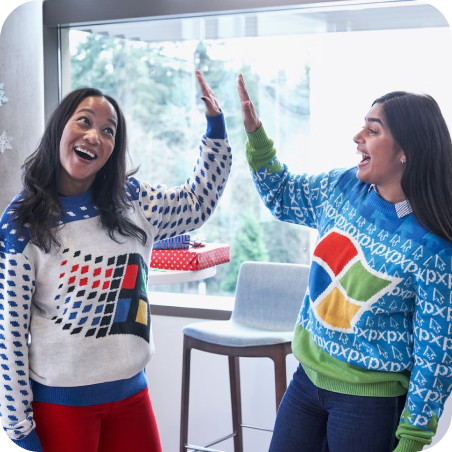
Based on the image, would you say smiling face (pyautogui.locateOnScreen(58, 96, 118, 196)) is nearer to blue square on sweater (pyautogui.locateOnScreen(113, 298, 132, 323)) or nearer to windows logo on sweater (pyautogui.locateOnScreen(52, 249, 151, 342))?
windows logo on sweater (pyautogui.locateOnScreen(52, 249, 151, 342))

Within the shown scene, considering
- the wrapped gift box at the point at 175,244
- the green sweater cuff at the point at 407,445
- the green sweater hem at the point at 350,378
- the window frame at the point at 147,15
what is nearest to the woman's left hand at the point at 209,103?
the green sweater hem at the point at 350,378

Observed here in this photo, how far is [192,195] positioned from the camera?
1.86 m

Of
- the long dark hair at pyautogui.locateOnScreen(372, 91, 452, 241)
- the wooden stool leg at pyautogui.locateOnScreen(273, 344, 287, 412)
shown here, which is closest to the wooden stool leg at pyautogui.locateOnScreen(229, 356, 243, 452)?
the wooden stool leg at pyautogui.locateOnScreen(273, 344, 287, 412)

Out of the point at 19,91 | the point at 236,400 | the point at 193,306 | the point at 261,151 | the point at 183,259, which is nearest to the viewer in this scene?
the point at 261,151

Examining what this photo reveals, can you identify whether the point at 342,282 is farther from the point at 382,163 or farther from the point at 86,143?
the point at 86,143

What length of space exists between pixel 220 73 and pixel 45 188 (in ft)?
7.07

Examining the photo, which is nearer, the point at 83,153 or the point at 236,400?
the point at 83,153

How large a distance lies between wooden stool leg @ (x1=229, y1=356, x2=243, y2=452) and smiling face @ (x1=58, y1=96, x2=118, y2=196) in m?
1.47

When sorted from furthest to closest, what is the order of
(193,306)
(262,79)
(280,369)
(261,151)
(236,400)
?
(262,79)
(193,306)
(236,400)
(280,369)
(261,151)

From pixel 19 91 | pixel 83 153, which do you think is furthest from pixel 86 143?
pixel 19 91

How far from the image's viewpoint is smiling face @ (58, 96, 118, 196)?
5.32 ft

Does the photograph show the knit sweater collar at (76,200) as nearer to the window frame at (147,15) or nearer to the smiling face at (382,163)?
the smiling face at (382,163)

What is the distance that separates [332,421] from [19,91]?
2467mm

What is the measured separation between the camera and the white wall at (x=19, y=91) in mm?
3191
